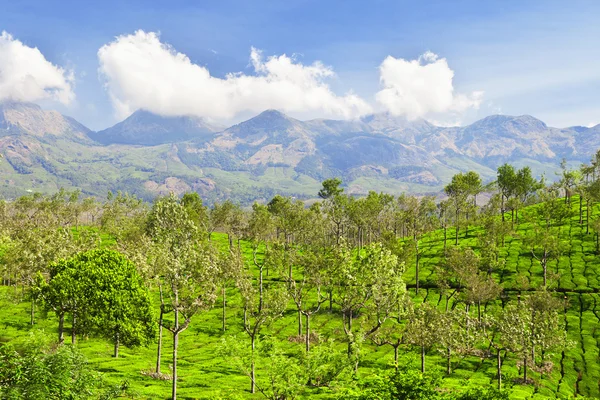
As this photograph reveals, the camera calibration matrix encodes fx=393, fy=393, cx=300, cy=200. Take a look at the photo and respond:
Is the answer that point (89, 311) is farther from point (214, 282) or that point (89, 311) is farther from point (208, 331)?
point (208, 331)

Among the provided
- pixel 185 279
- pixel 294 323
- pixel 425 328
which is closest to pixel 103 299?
pixel 185 279

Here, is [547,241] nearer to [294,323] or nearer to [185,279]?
[294,323]

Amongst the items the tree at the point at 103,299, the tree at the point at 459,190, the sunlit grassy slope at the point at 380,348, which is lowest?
the sunlit grassy slope at the point at 380,348

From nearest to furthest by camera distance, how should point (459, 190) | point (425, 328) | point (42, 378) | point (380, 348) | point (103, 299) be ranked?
point (42, 378) → point (103, 299) → point (425, 328) → point (380, 348) → point (459, 190)

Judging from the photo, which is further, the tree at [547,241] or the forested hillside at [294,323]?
the tree at [547,241]

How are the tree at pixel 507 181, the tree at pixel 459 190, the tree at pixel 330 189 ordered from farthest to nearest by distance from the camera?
the tree at pixel 330 189
the tree at pixel 507 181
the tree at pixel 459 190

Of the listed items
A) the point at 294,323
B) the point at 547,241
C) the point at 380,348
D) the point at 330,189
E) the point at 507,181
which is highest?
the point at 507,181

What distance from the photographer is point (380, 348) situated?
96.6m

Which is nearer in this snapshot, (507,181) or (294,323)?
(294,323)

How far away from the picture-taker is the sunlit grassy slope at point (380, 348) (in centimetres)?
6353

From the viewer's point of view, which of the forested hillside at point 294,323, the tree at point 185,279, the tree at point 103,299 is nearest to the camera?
the forested hillside at point 294,323

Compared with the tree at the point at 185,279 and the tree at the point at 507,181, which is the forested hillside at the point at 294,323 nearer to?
the tree at the point at 185,279

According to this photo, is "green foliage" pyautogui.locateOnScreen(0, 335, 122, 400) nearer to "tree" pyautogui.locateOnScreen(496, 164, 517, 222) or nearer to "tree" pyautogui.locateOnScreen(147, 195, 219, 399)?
"tree" pyautogui.locateOnScreen(147, 195, 219, 399)

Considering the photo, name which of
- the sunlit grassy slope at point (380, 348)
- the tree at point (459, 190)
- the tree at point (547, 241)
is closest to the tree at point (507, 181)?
the tree at point (459, 190)
